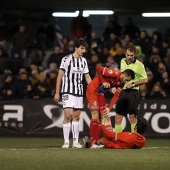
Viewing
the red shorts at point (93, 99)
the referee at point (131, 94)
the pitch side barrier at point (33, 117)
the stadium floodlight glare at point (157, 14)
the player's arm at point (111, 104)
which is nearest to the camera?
the player's arm at point (111, 104)

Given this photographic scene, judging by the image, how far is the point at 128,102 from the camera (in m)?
14.7

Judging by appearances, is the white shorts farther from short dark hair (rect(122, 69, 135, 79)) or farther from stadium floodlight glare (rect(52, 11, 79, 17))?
stadium floodlight glare (rect(52, 11, 79, 17))

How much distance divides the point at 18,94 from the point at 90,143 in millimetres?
7060

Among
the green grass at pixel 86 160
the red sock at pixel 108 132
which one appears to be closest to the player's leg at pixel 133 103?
the red sock at pixel 108 132

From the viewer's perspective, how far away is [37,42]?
80.6 feet

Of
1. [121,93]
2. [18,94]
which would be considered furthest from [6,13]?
[121,93]

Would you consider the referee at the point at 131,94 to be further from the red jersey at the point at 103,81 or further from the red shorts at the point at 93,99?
the red shorts at the point at 93,99

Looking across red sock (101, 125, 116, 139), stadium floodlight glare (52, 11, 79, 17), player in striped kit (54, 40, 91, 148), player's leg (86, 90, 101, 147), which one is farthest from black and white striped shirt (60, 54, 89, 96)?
stadium floodlight glare (52, 11, 79, 17)

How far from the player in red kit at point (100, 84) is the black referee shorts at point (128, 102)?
2.54 ft

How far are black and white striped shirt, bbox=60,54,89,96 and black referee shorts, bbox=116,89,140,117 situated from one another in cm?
86

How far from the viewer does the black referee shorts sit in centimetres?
1469

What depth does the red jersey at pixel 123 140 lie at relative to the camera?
1294cm

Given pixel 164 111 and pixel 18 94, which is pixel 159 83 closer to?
pixel 164 111

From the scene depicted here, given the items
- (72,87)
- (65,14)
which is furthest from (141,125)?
(65,14)
